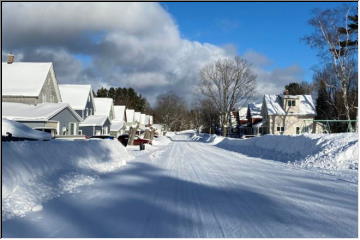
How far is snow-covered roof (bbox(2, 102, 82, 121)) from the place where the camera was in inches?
1097

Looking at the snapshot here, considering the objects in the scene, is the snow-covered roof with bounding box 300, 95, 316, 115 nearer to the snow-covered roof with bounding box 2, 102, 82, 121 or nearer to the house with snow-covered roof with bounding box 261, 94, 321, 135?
the house with snow-covered roof with bounding box 261, 94, 321, 135

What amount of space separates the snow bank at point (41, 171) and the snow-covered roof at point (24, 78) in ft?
70.8

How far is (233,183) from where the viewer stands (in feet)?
35.8

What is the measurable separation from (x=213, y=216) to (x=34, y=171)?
5165 mm

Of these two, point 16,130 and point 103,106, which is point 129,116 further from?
point 16,130

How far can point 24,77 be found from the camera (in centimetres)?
3606

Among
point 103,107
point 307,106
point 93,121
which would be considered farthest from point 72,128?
point 307,106

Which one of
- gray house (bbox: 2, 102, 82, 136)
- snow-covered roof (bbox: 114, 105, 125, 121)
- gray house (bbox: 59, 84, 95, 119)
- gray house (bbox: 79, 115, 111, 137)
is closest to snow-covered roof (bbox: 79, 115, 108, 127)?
gray house (bbox: 79, 115, 111, 137)

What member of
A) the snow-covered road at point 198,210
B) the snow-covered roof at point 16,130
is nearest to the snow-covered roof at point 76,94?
the snow-covered roof at point 16,130

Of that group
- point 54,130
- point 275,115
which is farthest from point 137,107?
point 54,130

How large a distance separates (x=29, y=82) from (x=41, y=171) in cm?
2803

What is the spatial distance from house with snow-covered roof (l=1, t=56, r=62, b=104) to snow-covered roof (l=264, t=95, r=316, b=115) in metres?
35.2

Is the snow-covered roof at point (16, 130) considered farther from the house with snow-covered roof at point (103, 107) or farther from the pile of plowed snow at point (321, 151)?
the house with snow-covered roof at point (103, 107)

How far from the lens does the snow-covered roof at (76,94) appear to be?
4666 centimetres
